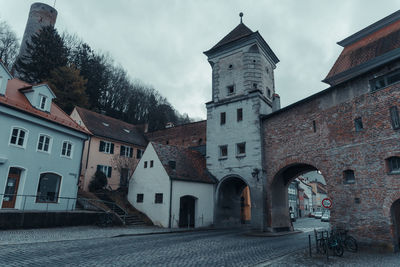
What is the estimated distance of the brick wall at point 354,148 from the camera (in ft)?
43.4

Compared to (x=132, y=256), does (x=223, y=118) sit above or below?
above

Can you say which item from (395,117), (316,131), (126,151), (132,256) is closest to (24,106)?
(132,256)

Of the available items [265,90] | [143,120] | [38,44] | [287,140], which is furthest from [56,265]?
[143,120]

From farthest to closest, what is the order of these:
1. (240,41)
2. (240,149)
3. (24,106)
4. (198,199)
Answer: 1. (240,41)
2. (240,149)
3. (198,199)
4. (24,106)

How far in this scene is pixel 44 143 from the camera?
19.6m

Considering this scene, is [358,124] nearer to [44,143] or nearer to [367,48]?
[367,48]

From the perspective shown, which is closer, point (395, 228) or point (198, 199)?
point (395, 228)

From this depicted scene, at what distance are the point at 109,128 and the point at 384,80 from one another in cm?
2932

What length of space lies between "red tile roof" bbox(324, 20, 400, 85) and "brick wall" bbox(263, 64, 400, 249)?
4.44 m

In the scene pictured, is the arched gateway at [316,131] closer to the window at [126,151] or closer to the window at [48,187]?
the window at [126,151]

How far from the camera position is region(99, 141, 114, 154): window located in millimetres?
31384

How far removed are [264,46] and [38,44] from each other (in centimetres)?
3378

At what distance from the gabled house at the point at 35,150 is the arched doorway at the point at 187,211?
8.99 m

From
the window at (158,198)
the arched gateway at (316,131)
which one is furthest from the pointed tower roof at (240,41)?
the window at (158,198)
